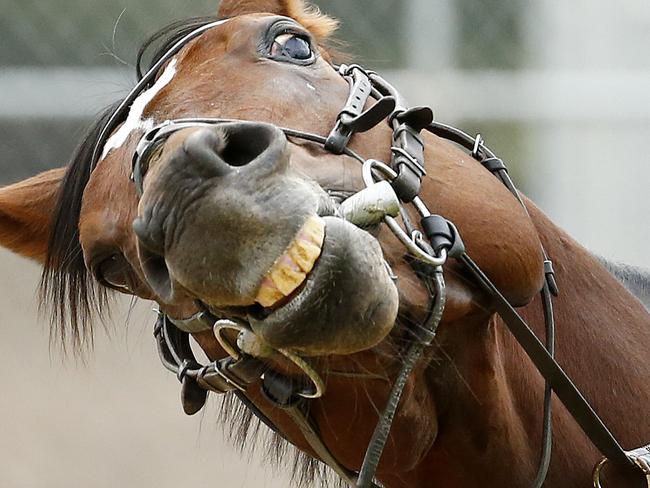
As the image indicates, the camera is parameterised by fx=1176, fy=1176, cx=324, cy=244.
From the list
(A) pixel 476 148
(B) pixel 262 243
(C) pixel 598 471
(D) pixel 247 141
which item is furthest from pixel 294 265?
(C) pixel 598 471

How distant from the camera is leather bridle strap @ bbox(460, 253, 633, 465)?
6.34 feet

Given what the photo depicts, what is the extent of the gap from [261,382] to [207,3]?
2.40 m

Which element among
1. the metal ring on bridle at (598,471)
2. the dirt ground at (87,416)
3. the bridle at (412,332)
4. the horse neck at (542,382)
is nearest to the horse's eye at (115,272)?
the bridle at (412,332)

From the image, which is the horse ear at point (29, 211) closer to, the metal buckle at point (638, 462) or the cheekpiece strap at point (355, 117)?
the cheekpiece strap at point (355, 117)

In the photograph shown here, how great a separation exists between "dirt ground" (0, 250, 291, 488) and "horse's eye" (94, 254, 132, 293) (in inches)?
81.5

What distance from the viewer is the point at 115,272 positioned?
6.50 feet

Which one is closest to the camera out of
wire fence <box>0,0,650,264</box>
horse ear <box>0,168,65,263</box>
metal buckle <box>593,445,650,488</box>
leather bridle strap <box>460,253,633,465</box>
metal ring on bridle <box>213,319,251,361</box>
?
metal ring on bridle <box>213,319,251,361</box>

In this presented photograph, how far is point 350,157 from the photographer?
71.0 inches

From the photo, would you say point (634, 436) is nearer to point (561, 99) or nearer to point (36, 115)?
point (561, 99)

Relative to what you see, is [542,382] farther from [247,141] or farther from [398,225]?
[247,141]

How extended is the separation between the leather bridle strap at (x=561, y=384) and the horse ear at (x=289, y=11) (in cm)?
73

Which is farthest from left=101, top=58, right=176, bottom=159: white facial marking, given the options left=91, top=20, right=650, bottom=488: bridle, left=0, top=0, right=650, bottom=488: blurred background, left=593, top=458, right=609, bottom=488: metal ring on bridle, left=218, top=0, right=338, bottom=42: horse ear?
left=0, top=0, right=650, bottom=488: blurred background

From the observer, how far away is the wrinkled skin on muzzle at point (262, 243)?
1534 millimetres

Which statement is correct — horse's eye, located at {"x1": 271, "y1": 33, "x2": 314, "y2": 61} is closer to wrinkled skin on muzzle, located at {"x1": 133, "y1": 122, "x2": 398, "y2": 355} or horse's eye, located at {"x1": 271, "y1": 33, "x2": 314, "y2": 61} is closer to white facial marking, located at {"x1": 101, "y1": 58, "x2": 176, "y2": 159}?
white facial marking, located at {"x1": 101, "y1": 58, "x2": 176, "y2": 159}
